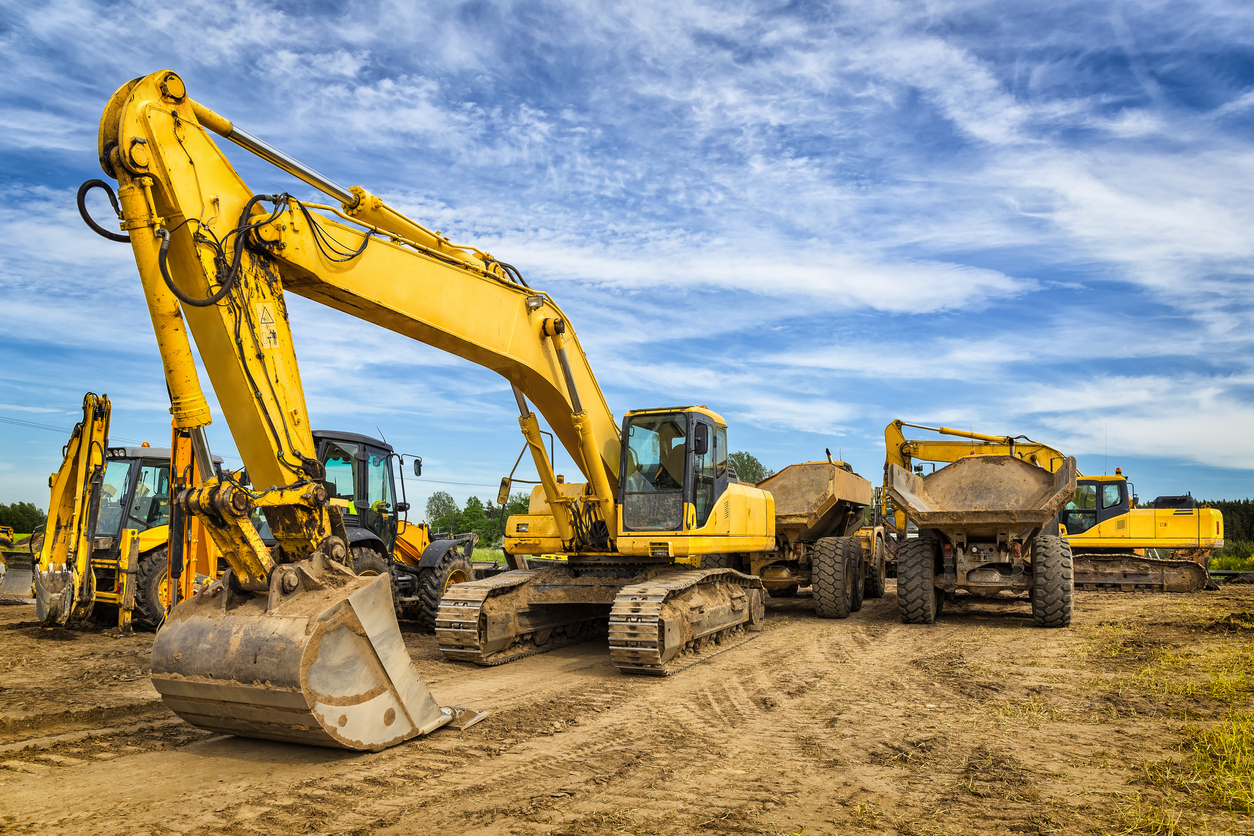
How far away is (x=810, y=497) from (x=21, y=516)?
48.8 meters

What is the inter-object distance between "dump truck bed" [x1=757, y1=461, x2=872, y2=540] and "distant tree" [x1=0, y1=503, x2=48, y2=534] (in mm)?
43859

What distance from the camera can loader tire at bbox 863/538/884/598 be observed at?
55.1 feet

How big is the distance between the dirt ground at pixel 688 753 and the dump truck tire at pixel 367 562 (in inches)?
52.7

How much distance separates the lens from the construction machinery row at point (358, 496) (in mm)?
5379

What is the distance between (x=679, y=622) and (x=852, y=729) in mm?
2938

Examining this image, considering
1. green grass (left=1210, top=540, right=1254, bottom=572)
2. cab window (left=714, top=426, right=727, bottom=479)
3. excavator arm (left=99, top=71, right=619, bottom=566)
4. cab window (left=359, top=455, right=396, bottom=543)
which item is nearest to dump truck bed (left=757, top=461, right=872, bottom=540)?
cab window (left=714, top=426, right=727, bottom=479)

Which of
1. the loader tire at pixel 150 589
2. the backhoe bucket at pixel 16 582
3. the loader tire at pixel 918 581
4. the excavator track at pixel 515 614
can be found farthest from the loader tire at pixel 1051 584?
the backhoe bucket at pixel 16 582

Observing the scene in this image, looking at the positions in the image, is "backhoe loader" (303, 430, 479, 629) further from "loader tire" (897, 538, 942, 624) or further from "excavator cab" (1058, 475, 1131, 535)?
"excavator cab" (1058, 475, 1131, 535)

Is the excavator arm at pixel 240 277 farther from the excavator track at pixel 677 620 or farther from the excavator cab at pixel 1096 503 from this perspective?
the excavator cab at pixel 1096 503

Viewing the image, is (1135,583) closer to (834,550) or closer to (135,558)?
(834,550)

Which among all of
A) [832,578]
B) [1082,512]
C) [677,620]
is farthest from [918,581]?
[1082,512]

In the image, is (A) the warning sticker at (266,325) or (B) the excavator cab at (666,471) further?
(B) the excavator cab at (666,471)

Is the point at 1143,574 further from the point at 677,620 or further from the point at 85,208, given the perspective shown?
the point at 85,208

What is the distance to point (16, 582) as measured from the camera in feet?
54.7
